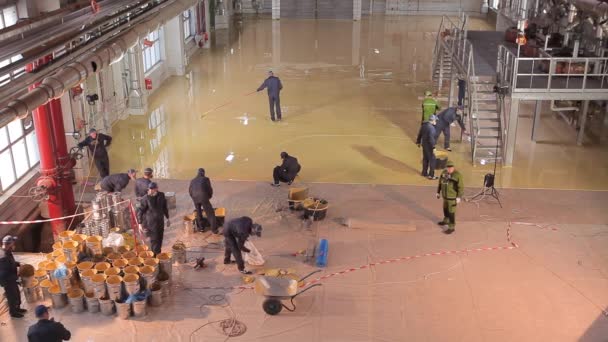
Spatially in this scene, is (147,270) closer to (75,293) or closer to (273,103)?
(75,293)

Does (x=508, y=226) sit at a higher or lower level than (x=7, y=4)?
lower

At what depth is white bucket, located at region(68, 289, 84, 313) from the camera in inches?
411

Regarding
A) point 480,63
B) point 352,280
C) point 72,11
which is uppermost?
point 72,11

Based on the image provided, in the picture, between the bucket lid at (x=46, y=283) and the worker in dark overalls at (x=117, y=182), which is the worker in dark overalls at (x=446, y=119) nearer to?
the worker in dark overalls at (x=117, y=182)

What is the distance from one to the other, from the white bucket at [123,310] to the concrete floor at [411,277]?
16cm

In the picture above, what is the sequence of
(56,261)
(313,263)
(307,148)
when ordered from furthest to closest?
(307,148), (313,263), (56,261)

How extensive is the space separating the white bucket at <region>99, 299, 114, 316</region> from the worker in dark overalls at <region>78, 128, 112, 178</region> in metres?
5.23

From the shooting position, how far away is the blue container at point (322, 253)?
12.0 m

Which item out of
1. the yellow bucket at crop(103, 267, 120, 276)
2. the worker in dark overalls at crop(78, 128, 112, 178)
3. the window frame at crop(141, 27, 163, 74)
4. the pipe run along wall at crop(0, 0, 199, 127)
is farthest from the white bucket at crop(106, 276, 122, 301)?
the window frame at crop(141, 27, 163, 74)

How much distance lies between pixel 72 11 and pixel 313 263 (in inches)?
289

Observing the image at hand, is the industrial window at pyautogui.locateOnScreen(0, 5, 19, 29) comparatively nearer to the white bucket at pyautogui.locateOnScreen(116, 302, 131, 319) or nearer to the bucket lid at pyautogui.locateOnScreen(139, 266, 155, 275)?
the bucket lid at pyautogui.locateOnScreen(139, 266, 155, 275)

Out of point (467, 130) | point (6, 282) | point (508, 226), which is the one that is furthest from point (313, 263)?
point (467, 130)

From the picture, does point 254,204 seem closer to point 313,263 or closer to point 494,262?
point 313,263

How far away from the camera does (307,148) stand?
18.4 meters
